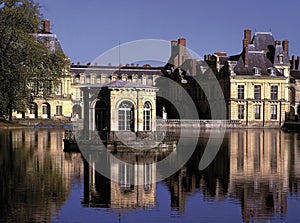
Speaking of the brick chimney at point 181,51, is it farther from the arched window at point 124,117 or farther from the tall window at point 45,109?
the arched window at point 124,117

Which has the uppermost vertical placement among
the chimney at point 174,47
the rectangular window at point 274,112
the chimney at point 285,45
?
the chimney at point 174,47

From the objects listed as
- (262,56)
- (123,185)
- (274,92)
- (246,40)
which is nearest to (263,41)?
(246,40)

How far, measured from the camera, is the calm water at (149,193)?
11.2 metres

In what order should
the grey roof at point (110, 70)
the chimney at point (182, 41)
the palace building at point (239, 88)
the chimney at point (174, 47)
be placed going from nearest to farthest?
1. the palace building at point (239, 88)
2. the chimney at point (182, 41)
3. the grey roof at point (110, 70)
4. the chimney at point (174, 47)

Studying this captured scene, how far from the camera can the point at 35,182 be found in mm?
15109

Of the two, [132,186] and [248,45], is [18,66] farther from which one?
[248,45]

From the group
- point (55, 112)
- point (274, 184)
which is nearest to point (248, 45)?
point (55, 112)

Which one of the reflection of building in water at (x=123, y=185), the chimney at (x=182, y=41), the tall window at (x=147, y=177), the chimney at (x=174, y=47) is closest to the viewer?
the reflection of building in water at (x=123, y=185)

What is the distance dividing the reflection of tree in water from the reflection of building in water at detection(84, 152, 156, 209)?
72cm

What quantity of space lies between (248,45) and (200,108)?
360 inches

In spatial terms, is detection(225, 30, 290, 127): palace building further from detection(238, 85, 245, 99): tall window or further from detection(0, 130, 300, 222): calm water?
detection(0, 130, 300, 222): calm water

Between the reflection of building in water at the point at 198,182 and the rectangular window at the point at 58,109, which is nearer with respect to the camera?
the reflection of building in water at the point at 198,182

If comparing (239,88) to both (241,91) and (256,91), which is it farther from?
(256,91)

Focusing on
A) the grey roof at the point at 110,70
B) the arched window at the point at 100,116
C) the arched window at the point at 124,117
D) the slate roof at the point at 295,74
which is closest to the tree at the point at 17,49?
the arched window at the point at 100,116
